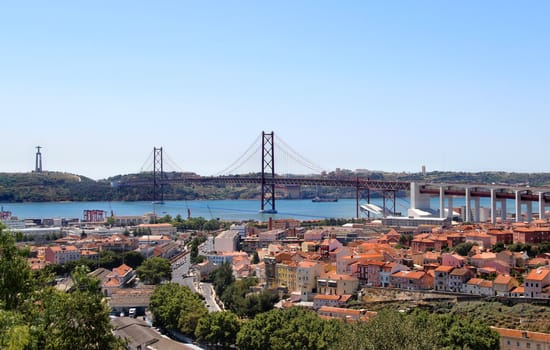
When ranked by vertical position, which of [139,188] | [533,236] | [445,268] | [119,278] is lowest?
[119,278]

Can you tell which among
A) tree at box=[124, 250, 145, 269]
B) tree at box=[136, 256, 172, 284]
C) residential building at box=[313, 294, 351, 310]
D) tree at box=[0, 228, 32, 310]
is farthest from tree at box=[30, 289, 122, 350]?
tree at box=[124, 250, 145, 269]

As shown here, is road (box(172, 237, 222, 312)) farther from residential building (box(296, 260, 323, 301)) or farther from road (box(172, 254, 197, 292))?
residential building (box(296, 260, 323, 301))

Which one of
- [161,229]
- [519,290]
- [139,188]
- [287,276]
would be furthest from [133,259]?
[139,188]

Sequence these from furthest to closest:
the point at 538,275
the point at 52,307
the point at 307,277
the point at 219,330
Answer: the point at 307,277 → the point at 538,275 → the point at 219,330 → the point at 52,307

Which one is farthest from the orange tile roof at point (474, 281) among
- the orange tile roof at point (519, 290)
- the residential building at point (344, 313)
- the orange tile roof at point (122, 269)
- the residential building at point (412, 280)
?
the orange tile roof at point (122, 269)

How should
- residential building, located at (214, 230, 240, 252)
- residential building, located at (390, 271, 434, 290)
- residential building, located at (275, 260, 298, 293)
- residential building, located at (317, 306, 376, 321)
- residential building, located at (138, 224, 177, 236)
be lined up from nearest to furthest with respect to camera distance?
1. residential building, located at (317, 306, 376, 321)
2. residential building, located at (390, 271, 434, 290)
3. residential building, located at (275, 260, 298, 293)
4. residential building, located at (214, 230, 240, 252)
5. residential building, located at (138, 224, 177, 236)

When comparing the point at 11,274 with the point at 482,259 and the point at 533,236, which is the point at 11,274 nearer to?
the point at 482,259
